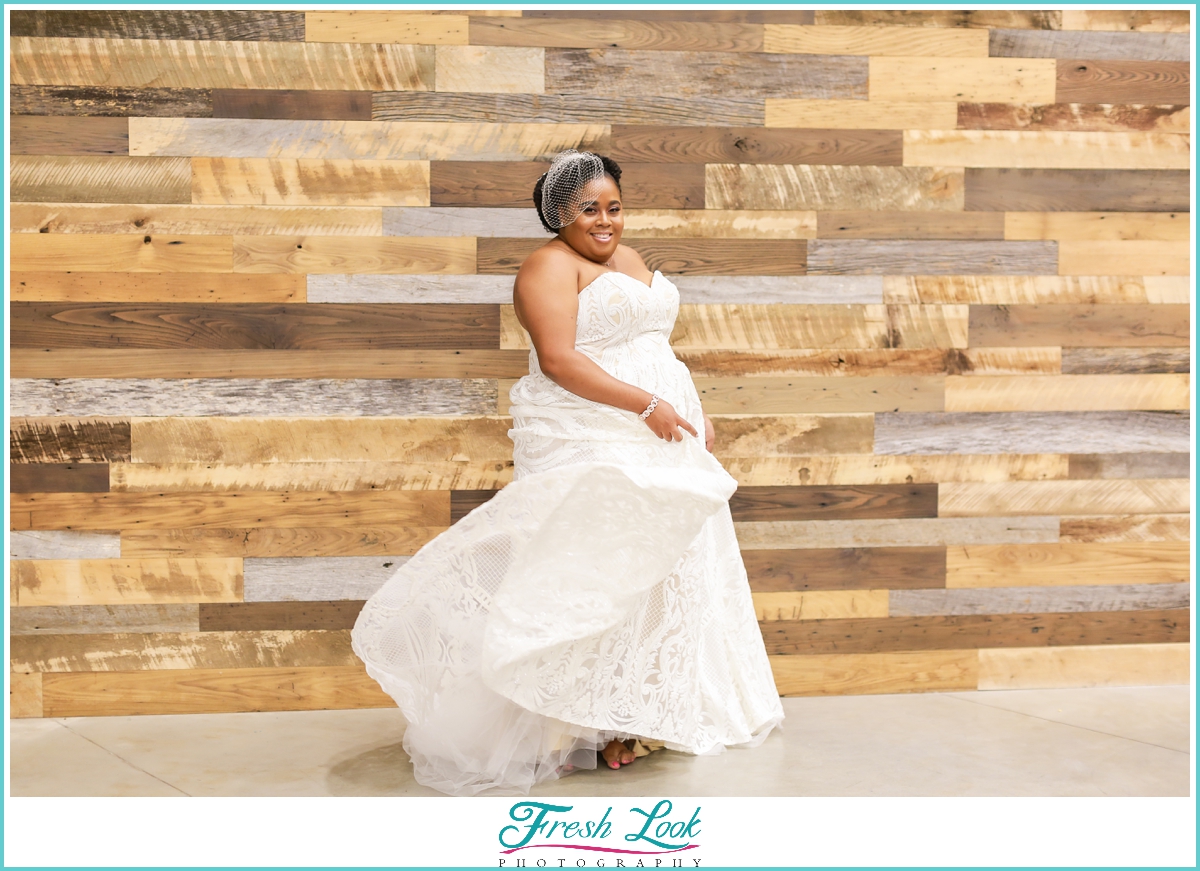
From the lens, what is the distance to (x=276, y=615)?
377 cm

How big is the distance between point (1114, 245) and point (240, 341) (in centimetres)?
326

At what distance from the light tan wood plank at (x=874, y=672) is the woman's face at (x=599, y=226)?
168 centimetres

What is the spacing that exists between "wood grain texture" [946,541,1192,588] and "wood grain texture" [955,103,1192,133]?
5.19ft

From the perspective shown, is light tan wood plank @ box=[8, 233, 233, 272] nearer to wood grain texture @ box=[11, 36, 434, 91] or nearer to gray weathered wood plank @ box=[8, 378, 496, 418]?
gray weathered wood plank @ box=[8, 378, 496, 418]

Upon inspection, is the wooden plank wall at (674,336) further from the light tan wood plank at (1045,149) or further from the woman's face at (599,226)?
the woman's face at (599,226)

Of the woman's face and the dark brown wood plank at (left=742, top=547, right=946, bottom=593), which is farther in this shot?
the dark brown wood plank at (left=742, top=547, right=946, bottom=593)

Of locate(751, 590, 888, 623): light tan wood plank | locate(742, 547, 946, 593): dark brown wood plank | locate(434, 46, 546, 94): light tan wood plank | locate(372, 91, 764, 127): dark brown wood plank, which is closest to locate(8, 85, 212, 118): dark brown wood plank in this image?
locate(372, 91, 764, 127): dark brown wood plank

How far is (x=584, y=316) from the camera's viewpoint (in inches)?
125

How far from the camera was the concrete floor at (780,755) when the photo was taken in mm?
3070

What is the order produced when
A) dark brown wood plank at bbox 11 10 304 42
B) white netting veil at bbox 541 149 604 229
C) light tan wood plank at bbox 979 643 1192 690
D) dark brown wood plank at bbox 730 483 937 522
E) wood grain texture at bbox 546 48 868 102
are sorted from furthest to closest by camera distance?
light tan wood plank at bbox 979 643 1192 690 < dark brown wood plank at bbox 730 483 937 522 < wood grain texture at bbox 546 48 868 102 < dark brown wood plank at bbox 11 10 304 42 < white netting veil at bbox 541 149 604 229

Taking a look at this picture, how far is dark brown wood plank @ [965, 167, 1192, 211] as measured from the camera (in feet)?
13.2

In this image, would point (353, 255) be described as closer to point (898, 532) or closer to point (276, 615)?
point (276, 615)

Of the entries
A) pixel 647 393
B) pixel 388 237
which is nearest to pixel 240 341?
pixel 388 237

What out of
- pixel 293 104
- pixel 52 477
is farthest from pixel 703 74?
pixel 52 477
